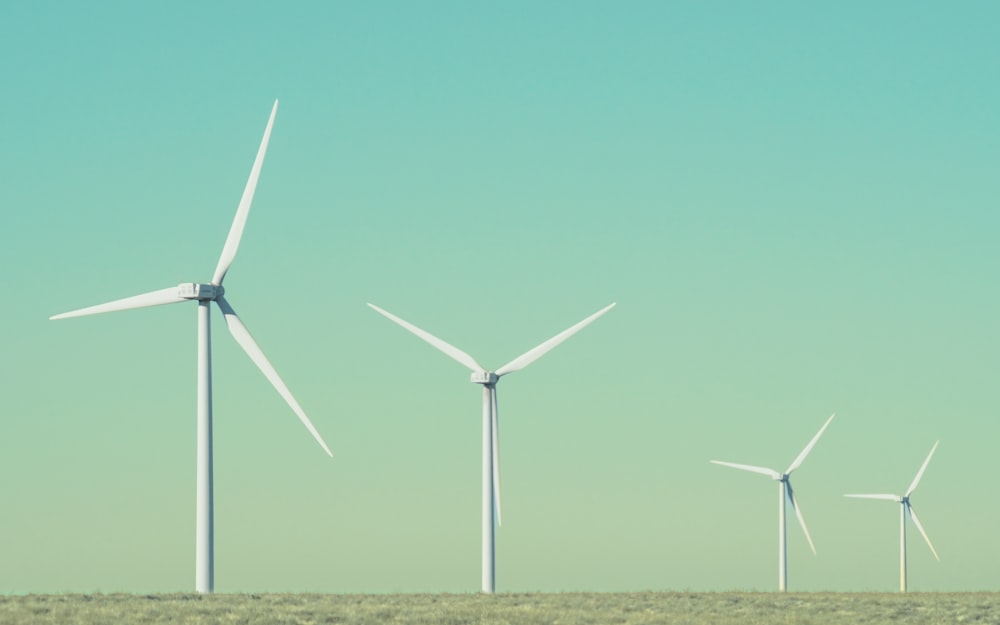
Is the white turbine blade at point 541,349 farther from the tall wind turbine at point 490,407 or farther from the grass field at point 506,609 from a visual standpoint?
the grass field at point 506,609

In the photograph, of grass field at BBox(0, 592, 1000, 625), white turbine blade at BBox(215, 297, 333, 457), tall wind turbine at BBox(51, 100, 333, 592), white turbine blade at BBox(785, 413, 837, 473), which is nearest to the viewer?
grass field at BBox(0, 592, 1000, 625)

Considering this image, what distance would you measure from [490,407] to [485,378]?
1660 millimetres

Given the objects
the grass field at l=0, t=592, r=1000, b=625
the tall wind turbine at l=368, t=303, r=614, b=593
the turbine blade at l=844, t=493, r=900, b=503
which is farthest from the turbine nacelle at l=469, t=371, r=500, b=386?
the turbine blade at l=844, t=493, r=900, b=503

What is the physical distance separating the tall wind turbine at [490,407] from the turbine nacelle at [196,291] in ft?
47.1

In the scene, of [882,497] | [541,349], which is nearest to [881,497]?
[882,497]

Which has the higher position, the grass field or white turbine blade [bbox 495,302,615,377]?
white turbine blade [bbox 495,302,615,377]

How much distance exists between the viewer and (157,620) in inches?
1965

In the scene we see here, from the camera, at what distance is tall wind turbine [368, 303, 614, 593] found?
7419 cm

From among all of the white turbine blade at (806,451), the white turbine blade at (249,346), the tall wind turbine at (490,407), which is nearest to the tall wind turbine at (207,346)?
the white turbine blade at (249,346)

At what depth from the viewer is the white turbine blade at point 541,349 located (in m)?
78.8

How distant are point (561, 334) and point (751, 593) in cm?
1671

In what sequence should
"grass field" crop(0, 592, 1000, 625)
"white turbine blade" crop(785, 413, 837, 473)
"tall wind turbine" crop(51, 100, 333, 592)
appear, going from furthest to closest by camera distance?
"white turbine blade" crop(785, 413, 837, 473), "tall wind turbine" crop(51, 100, 333, 592), "grass field" crop(0, 592, 1000, 625)

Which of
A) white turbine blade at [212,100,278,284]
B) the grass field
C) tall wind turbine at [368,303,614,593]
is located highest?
white turbine blade at [212,100,278,284]

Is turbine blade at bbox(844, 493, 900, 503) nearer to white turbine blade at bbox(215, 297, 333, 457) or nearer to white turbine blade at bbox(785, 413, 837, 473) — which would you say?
white turbine blade at bbox(785, 413, 837, 473)
